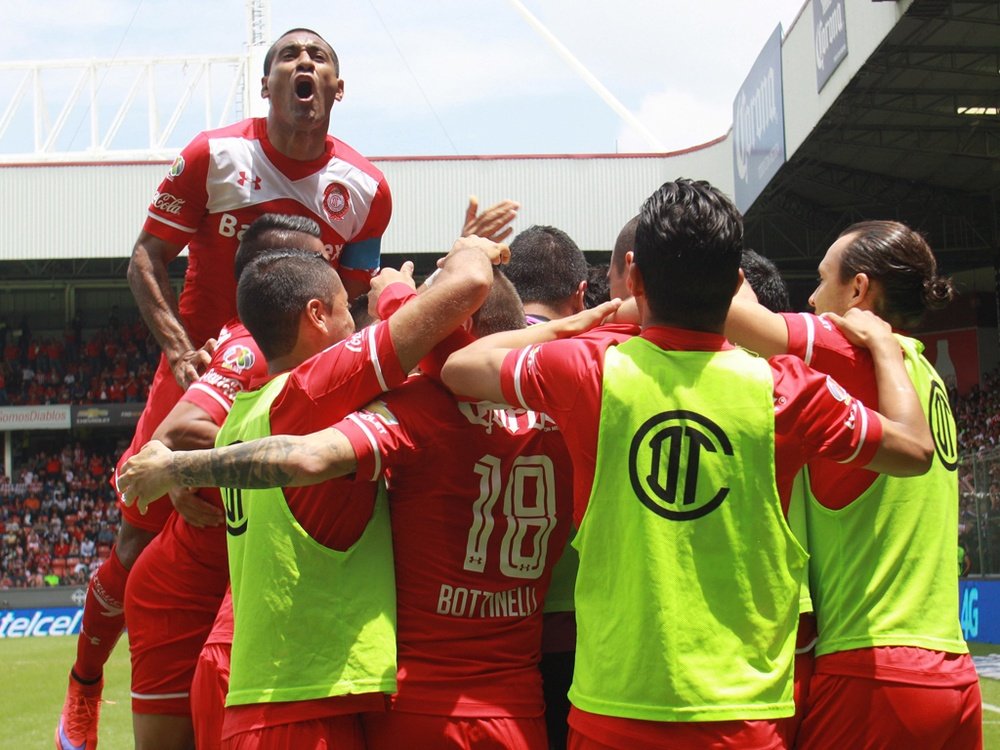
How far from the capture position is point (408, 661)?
11.0ft

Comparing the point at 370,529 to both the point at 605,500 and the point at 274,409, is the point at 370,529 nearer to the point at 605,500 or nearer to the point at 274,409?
the point at 274,409

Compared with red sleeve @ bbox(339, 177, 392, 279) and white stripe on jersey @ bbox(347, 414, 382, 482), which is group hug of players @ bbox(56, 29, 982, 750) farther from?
red sleeve @ bbox(339, 177, 392, 279)

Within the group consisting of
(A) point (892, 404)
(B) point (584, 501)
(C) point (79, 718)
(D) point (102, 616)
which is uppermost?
(A) point (892, 404)

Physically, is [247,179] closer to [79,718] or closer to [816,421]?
[79,718]

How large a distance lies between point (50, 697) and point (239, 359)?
1107 centimetres

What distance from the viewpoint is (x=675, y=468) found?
2850 mm

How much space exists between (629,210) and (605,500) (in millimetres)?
26512

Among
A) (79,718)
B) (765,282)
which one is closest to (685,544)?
(765,282)

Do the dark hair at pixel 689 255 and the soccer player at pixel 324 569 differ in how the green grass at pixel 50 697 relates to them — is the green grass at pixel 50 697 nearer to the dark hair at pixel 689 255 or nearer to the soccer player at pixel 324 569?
the soccer player at pixel 324 569

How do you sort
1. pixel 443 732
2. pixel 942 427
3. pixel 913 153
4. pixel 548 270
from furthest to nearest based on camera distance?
pixel 913 153 → pixel 548 270 → pixel 942 427 → pixel 443 732

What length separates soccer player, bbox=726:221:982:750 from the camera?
3342mm

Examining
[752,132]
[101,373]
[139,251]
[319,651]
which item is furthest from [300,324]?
[101,373]

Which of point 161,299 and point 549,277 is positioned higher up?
point 161,299

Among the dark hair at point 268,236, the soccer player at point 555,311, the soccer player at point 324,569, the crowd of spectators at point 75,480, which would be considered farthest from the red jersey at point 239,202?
the crowd of spectators at point 75,480
